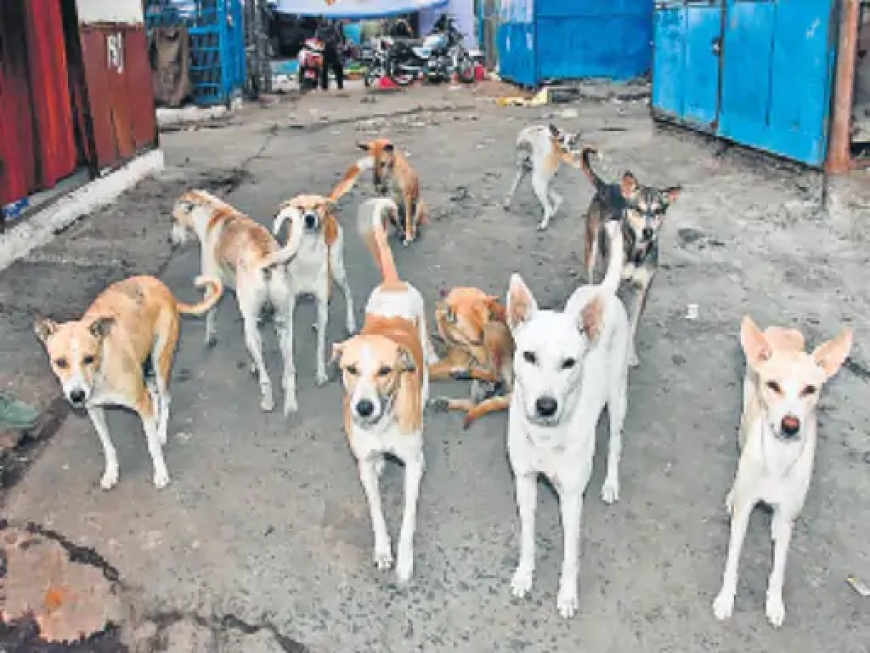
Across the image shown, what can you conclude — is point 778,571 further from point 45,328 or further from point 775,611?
point 45,328

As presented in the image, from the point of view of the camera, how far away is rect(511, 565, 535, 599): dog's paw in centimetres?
357

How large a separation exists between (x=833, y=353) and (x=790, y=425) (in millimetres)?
350

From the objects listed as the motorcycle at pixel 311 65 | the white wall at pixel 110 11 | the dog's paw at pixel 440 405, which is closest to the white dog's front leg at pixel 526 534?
the dog's paw at pixel 440 405

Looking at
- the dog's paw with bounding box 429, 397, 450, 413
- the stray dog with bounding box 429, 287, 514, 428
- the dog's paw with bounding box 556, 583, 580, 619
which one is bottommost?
the dog's paw with bounding box 556, 583, 580, 619

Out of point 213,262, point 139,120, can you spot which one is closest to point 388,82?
point 139,120

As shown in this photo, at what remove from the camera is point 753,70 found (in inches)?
400

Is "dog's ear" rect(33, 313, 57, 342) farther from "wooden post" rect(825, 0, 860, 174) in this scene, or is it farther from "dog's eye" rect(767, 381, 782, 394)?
"wooden post" rect(825, 0, 860, 174)

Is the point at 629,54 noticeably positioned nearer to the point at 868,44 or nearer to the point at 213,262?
the point at 868,44

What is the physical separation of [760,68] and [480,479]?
297 inches

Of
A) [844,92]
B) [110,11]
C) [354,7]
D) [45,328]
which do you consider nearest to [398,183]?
[844,92]

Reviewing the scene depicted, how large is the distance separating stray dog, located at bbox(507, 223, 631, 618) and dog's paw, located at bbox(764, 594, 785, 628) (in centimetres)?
75

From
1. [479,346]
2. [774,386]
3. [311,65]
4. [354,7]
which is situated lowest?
[479,346]

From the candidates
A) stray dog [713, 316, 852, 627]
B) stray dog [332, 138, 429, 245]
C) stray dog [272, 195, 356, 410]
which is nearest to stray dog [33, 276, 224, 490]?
stray dog [272, 195, 356, 410]

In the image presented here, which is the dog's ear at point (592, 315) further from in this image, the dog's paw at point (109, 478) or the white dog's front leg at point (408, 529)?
the dog's paw at point (109, 478)
